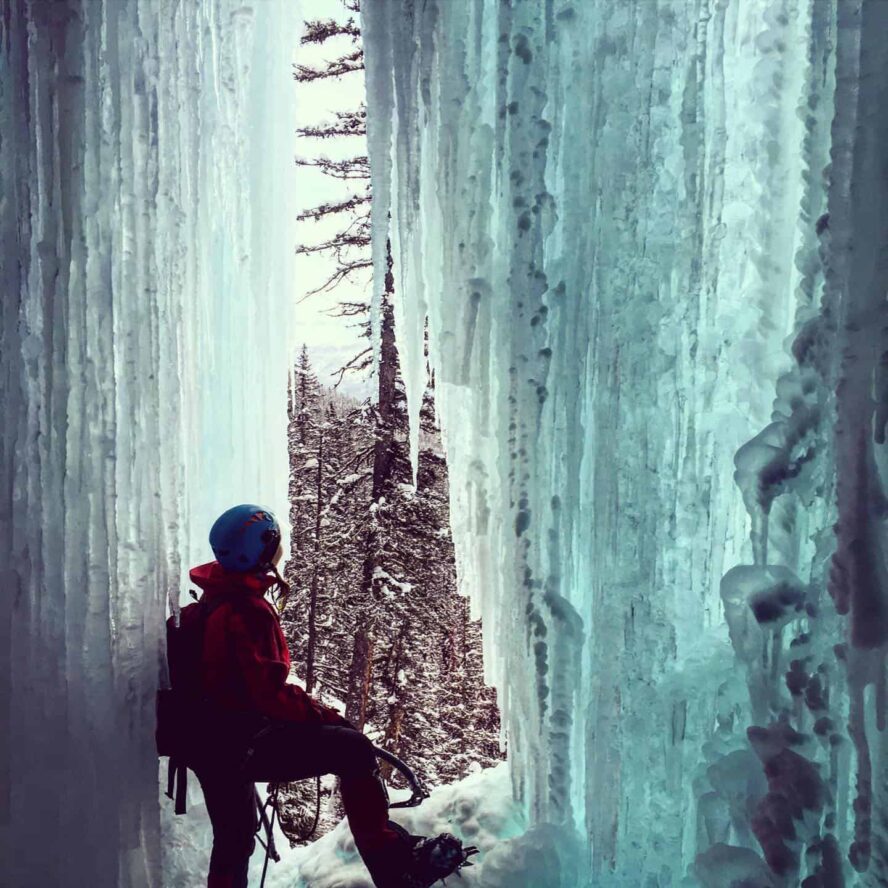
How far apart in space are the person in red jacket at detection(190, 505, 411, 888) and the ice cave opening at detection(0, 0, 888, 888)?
463 millimetres

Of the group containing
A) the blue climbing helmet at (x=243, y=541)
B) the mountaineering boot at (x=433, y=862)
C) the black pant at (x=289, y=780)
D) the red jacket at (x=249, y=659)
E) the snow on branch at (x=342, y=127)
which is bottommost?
the mountaineering boot at (x=433, y=862)

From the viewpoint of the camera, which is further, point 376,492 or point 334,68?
point 376,492

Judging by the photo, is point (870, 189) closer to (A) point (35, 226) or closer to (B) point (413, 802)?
(B) point (413, 802)

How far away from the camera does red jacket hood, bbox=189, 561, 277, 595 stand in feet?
7.88

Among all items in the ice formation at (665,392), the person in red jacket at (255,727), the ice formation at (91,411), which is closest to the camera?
the ice formation at (665,392)

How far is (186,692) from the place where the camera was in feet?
8.11

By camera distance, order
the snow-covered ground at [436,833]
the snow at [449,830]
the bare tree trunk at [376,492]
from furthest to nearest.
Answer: the bare tree trunk at [376,492] → the snow at [449,830] → the snow-covered ground at [436,833]

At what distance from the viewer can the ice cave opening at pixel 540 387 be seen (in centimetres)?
189

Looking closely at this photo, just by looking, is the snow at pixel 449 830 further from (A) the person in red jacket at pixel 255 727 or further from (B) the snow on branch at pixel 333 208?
(B) the snow on branch at pixel 333 208

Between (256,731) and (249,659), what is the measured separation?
18 centimetres

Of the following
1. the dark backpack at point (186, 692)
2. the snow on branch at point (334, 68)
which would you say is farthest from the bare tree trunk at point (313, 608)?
the dark backpack at point (186, 692)

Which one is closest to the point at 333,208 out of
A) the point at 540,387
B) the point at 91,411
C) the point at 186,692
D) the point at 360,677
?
the point at 360,677

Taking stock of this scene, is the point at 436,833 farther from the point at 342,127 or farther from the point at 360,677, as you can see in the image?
the point at 342,127

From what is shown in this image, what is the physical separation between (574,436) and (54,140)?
201 centimetres
